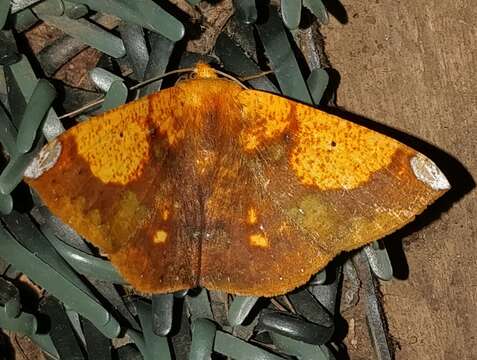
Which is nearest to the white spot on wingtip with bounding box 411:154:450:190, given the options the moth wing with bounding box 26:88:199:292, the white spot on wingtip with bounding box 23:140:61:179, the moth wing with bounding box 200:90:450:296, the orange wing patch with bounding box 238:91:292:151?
the moth wing with bounding box 200:90:450:296

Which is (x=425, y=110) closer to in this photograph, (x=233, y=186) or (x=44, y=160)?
(x=233, y=186)

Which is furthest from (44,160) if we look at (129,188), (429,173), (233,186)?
(429,173)

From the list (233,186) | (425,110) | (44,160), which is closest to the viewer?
(44,160)

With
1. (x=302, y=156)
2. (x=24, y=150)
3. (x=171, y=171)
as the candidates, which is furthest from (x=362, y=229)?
(x=24, y=150)

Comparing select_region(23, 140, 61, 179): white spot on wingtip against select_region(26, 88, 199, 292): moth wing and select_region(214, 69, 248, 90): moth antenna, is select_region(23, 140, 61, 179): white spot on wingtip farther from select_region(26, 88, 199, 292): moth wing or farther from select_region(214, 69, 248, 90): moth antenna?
select_region(214, 69, 248, 90): moth antenna

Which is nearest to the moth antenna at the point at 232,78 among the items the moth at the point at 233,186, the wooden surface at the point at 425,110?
the moth at the point at 233,186

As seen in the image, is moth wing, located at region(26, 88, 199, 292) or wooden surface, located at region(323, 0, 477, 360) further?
wooden surface, located at region(323, 0, 477, 360)

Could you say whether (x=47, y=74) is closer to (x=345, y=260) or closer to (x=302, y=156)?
(x=302, y=156)
